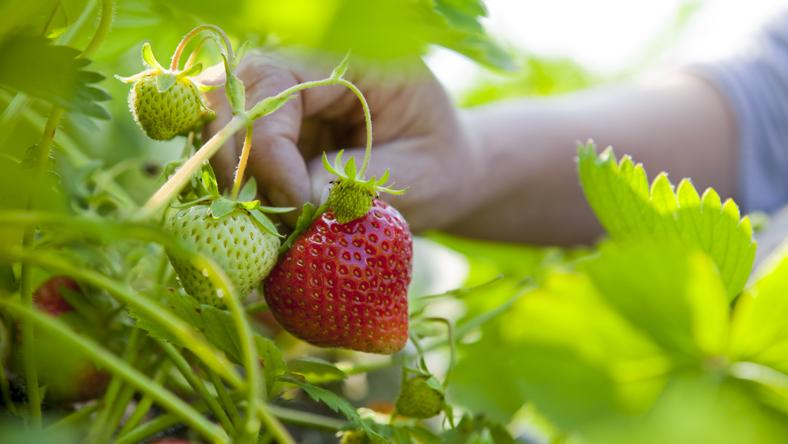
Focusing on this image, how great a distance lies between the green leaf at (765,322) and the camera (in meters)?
0.31

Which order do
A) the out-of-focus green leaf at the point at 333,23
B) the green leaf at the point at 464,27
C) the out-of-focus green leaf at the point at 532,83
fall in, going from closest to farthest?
the out-of-focus green leaf at the point at 333,23 < the green leaf at the point at 464,27 < the out-of-focus green leaf at the point at 532,83

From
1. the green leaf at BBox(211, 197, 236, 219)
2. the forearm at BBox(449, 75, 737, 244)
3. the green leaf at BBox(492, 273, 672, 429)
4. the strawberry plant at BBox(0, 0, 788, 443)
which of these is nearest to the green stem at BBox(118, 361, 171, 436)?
the strawberry plant at BBox(0, 0, 788, 443)

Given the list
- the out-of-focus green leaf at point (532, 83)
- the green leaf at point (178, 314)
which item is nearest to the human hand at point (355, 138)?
the green leaf at point (178, 314)

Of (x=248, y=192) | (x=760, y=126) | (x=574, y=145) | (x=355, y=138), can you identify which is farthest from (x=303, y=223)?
(x=760, y=126)

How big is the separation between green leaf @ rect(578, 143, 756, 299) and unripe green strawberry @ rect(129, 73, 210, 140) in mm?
228

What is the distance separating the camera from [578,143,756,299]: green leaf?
0.42 metres

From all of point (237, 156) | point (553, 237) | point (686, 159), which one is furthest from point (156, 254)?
point (686, 159)

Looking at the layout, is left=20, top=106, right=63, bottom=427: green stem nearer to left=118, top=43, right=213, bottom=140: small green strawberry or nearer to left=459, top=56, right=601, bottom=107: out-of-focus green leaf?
left=118, top=43, right=213, bottom=140: small green strawberry

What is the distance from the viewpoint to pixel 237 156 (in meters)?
0.58

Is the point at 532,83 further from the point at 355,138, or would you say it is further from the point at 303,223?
the point at 303,223

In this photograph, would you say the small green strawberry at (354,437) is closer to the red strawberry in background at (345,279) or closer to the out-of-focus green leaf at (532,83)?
the red strawberry in background at (345,279)

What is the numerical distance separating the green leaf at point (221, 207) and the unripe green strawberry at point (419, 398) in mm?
144

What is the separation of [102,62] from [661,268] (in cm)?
53

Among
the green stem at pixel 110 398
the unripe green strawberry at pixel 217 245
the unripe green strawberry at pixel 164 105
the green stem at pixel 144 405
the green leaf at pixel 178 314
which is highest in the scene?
the unripe green strawberry at pixel 164 105
